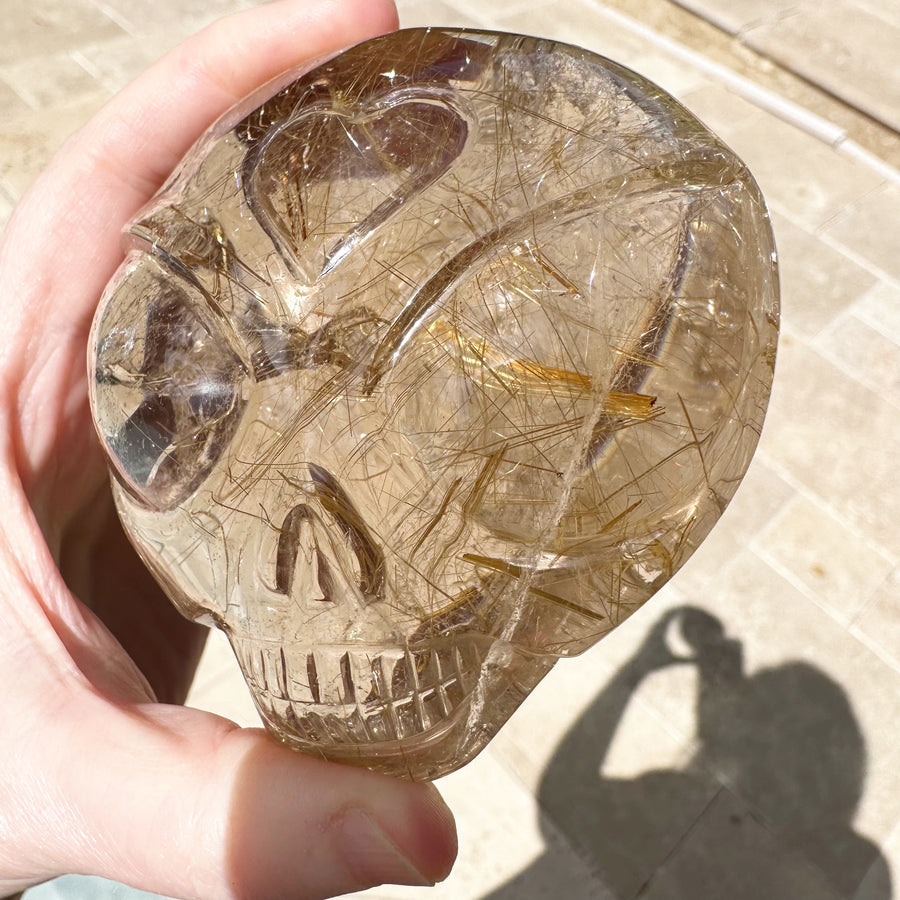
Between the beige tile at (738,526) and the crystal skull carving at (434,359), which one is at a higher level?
the crystal skull carving at (434,359)

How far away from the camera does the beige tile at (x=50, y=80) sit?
7.80 ft

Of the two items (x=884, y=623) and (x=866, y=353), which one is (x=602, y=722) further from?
(x=866, y=353)

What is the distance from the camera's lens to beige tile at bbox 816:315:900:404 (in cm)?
210

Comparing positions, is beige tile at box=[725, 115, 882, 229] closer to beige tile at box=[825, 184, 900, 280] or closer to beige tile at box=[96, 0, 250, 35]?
beige tile at box=[825, 184, 900, 280]

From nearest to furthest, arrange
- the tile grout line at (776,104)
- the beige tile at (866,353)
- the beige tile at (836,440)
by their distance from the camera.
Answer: the beige tile at (836,440) → the beige tile at (866,353) → the tile grout line at (776,104)

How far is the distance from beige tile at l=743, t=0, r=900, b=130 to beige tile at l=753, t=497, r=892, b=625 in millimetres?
1425

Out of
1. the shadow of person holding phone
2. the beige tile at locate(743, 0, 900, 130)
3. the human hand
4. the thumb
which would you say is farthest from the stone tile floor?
the thumb

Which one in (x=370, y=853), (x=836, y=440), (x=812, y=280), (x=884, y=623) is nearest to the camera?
(x=370, y=853)

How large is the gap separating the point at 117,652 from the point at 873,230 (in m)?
2.20

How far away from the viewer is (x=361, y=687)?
80cm

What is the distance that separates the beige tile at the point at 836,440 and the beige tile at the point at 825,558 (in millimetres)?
39

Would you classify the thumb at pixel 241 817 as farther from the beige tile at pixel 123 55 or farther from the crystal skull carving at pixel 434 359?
the beige tile at pixel 123 55

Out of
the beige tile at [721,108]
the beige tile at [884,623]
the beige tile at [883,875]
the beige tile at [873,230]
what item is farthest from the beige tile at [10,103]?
the beige tile at [883,875]

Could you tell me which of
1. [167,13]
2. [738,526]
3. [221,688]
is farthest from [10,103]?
[738,526]
